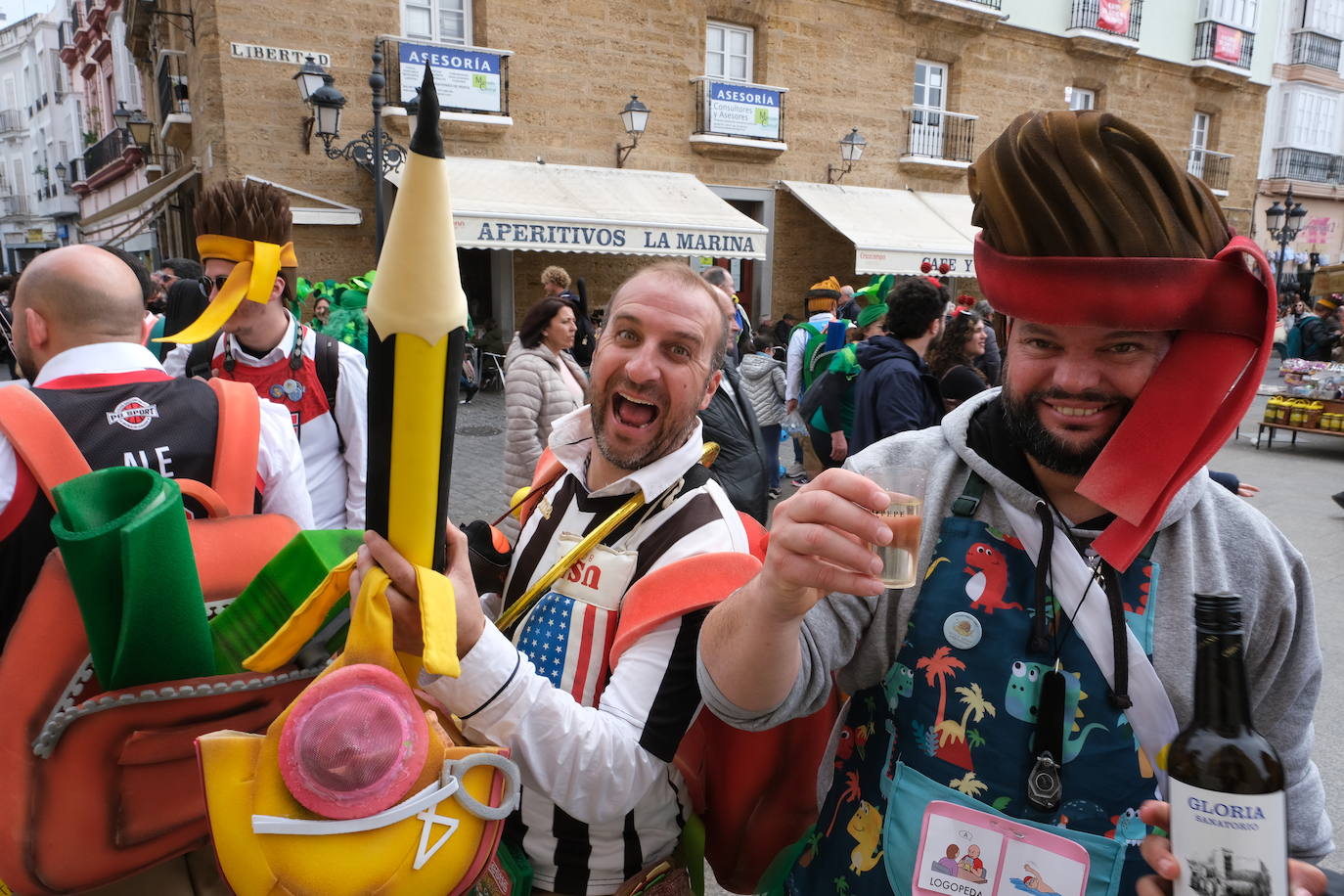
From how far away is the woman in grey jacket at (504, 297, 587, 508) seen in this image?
416cm

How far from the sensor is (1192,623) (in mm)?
1209

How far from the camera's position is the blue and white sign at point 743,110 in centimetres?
1537

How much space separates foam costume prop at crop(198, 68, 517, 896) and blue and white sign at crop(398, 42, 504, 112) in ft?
43.0

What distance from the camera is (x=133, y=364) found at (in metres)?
1.99

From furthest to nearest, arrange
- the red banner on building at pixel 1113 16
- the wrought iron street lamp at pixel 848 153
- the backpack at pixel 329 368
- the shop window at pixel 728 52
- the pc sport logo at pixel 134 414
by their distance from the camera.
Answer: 1. the red banner on building at pixel 1113 16
2. the wrought iron street lamp at pixel 848 153
3. the shop window at pixel 728 52
4. the backpack at pixel 329 368
5. the pc sport logo at pixel 134 414

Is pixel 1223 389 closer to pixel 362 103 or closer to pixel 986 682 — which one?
pixel 986 682

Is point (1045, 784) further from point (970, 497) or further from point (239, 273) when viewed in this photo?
point (239, 273)

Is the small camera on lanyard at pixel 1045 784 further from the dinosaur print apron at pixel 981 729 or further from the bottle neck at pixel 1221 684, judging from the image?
the bottle neck at pixel 1221 684

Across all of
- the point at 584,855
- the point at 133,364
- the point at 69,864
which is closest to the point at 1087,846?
the point at 584,855

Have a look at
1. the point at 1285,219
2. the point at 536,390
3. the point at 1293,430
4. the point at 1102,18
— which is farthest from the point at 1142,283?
the point at 1285,219

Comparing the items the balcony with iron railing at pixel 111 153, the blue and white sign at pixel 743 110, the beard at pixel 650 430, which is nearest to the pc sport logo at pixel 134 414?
the beard at pixel 650 430

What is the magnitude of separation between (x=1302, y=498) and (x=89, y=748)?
29.8 ft

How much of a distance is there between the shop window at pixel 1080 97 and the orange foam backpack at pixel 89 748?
22438 mm

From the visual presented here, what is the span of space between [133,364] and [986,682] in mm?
1954
